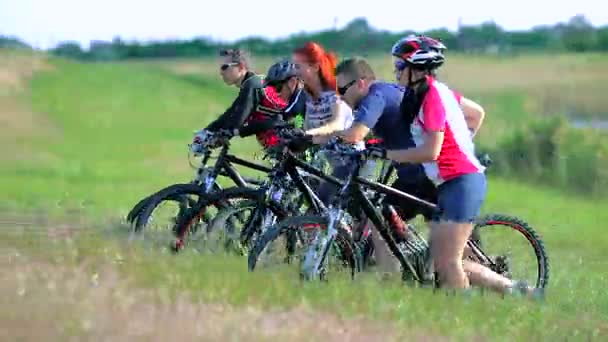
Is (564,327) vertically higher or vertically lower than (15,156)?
higher

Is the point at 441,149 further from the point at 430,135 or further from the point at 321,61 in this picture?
the point at 321,61

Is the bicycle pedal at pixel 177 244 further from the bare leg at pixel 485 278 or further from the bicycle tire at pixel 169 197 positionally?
the bare leg at pixel 485 278

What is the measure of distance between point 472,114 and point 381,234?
121cm

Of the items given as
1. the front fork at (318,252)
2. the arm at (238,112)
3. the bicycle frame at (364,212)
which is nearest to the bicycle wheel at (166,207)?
the arm at (238,112)

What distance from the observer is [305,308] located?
26.6 ft

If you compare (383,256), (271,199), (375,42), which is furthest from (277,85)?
(375,42)

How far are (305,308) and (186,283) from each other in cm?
79

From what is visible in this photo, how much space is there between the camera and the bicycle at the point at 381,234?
8922 millimetres

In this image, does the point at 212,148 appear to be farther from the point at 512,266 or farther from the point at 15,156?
the point at 15,156

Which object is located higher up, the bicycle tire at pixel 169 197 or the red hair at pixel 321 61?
the red hair at pixel 321 61

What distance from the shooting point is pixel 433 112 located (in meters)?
8.84

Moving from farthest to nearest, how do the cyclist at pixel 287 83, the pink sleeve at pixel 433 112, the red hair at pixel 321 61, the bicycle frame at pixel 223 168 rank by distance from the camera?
the cyclist at pixel 287 83, the bicycle frame at pixel 223 168, the red hair at pixel 321 61, the pink sleeve at pixel 433 112

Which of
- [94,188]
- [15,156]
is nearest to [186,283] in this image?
[94,188]

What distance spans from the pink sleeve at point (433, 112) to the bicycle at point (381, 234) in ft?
1.59
